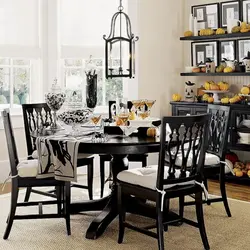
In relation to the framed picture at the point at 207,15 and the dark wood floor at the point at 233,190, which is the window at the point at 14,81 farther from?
the framed picture at the point at 207,15

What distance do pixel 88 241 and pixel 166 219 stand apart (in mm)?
597

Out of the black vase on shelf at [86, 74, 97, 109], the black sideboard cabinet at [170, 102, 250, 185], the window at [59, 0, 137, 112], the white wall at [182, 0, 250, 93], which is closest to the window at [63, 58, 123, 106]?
the window at [59, 0, 137, 112]

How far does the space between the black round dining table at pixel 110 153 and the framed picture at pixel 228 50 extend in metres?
2.49

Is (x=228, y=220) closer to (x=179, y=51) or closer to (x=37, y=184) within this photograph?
(x=37, y=184)

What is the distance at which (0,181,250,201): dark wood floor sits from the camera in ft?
16.6

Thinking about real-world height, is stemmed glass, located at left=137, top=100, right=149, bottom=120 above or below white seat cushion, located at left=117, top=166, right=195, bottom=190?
above

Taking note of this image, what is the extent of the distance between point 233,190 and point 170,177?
2.18 metres

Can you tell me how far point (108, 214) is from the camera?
396 centimetres

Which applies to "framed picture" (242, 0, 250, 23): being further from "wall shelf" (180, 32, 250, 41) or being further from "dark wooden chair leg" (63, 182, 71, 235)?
"dark wooden chair leg" (63, 182, 71, 235)

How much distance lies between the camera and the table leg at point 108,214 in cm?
376

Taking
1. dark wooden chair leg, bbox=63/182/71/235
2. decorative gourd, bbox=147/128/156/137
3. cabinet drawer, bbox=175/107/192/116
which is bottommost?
dark wooden chair leg, bbox=63/182/71/235

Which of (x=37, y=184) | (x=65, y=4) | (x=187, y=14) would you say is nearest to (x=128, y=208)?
(x=37, y=184)

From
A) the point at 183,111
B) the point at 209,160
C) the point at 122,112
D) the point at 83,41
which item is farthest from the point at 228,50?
the point at 122,112

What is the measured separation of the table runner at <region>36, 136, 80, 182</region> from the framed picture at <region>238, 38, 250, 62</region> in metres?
3.05
